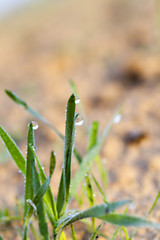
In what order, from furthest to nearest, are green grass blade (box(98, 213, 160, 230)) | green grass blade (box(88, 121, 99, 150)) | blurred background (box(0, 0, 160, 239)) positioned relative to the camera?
blurred background (box(0, 0, 160, 239)) < green grass blade (box(88, 121, 99, 150)) < green grass blade (box(98, 213, 160, 230))

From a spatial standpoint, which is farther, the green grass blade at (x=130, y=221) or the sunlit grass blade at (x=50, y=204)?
the sunlit grass blade at (x=50, y=204)

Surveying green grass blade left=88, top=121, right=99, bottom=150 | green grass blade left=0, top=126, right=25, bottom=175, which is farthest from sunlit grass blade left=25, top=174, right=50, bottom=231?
green grass blade left=88, top=121, right=99, bottom=150

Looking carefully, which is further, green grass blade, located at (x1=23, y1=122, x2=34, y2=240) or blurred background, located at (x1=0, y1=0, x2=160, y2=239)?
blurred background, located at (x1=0, y1=0, x2=160, y2=239)

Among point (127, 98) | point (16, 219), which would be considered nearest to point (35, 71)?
point (127, 98)

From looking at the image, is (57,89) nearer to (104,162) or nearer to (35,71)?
(35,71)

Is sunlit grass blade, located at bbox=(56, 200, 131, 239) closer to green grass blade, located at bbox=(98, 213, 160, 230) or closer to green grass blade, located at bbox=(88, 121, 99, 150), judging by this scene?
green grass blade, located at bbox=(98, 213, 160, 230)

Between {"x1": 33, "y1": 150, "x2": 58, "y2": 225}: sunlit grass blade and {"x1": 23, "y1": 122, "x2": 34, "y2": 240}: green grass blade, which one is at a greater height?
{"x1": 23, "y1": 122, "x2": 34, "y2": 240}: green grass blade

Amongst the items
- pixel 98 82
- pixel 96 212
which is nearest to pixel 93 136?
pixel 96 212

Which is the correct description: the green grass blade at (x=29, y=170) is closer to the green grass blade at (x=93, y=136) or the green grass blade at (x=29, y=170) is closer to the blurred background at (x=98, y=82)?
the green grass blade at (x=93, y=136)

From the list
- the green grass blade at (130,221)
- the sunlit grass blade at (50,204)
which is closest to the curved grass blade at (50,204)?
the sunlit grass blade at (50,204)
